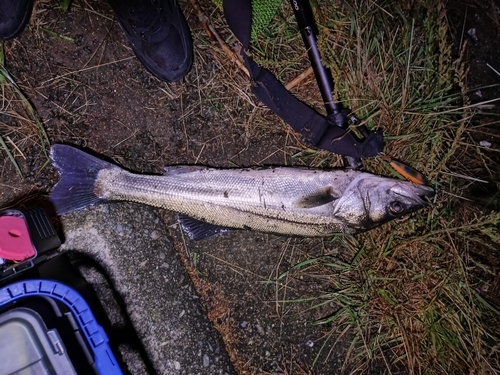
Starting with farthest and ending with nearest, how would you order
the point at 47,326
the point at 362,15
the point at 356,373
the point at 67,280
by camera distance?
the point at 356,373 < the point at 362,15 < the point at 67,280 < the point at 47,326

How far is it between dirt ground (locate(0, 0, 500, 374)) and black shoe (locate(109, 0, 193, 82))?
0.31ft

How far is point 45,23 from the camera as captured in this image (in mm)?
2805

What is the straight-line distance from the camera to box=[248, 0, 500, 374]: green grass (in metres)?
2.91

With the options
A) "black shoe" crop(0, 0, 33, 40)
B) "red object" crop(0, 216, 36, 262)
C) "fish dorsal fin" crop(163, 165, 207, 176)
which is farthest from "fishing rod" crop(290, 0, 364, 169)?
"red object" crop(0, 216, 36, 262)

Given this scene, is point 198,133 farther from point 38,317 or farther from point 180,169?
point 38,317

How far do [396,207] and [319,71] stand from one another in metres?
1.04

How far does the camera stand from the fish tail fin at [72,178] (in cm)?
264

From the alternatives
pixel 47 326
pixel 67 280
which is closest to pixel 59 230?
pixel 67 280

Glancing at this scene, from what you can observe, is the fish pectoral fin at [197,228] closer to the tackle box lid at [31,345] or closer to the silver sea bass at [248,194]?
the silver sea bass at [248,194]

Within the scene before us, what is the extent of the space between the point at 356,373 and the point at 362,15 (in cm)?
259

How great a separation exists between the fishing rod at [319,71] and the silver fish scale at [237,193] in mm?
366

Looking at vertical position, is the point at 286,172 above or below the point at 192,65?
below

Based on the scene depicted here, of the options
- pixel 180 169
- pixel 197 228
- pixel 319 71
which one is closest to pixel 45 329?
pixel 197 228

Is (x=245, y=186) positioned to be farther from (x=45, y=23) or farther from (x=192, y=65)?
(x=45, y=23)
